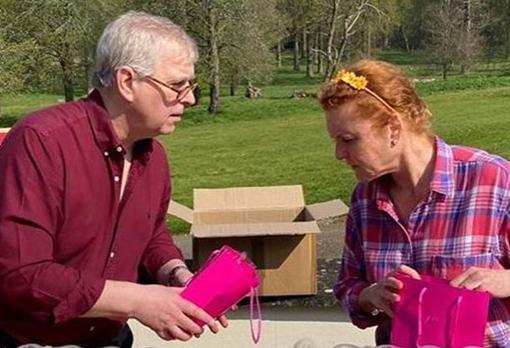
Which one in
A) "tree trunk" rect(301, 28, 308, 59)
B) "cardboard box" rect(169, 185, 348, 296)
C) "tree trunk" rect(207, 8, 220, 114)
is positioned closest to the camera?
"cardboard box" rect(169, 185, 348, 296)

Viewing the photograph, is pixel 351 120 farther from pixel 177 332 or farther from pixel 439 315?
pixel 177 332

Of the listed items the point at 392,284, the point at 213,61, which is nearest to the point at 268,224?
the point at 392,284

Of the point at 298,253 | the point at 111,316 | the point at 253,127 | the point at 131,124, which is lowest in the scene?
the point at 253,127

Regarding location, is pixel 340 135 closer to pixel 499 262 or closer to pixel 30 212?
pixel 499 262

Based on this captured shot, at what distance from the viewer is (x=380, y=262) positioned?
2.22m

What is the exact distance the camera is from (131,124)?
215 centimetres

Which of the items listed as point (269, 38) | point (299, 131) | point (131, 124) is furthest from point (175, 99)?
point (269, 38)

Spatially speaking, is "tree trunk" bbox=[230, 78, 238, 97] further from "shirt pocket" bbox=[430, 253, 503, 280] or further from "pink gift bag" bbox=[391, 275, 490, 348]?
"pink gift bag" bbox=[391, 275, 490, 348]

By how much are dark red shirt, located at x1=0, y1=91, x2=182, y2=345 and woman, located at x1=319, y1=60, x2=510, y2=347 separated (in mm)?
533

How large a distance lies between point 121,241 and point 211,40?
25.6m

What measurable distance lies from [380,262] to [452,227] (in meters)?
0.21

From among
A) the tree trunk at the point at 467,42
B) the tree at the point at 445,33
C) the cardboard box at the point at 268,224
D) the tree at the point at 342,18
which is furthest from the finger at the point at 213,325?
the tree trunk at the point at 467,42

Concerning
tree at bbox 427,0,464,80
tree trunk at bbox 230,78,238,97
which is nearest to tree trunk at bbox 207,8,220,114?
tree trunk at bbox 230,78,238,97

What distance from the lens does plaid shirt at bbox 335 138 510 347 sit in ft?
6.90
